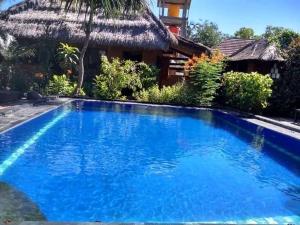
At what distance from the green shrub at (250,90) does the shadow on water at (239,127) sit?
112 centimetres

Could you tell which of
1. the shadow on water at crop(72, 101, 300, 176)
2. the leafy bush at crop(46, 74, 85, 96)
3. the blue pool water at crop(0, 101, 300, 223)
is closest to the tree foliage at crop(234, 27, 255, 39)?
the leafy bush at crop(46, 74, 85, 96)

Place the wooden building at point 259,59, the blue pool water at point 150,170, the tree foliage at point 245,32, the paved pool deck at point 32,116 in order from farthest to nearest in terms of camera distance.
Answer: the tree foliage at point 245,32 → the wooden building at point 259,59 → the paved pool deck at point 32,116 → the blue pool water at point 150,170

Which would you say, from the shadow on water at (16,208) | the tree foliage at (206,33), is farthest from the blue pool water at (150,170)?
the tree foliage at (206,33)

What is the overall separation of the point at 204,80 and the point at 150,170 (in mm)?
9941

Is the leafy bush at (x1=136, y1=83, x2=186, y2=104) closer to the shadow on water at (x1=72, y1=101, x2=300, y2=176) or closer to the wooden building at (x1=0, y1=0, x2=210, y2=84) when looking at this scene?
the shadow on water at (x1=72, y1=101, x2=300, y2=176)

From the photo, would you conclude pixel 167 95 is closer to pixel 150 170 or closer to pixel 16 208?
pixel 150 170

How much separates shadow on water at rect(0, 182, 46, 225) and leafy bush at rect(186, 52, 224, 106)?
12.5 m

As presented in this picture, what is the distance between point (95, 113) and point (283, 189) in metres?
8.31

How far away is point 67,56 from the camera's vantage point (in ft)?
60.2

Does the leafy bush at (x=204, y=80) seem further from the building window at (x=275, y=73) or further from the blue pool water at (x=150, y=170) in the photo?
the blue pool water at (x=150, y=170)

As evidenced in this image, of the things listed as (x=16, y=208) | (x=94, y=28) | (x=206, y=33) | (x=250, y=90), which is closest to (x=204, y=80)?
(x=250, y=90)

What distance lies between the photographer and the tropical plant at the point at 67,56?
59.9 ft

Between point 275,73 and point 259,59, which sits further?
point 259,59

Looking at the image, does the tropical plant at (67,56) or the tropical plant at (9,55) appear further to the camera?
the tropical plant at (67,56)
